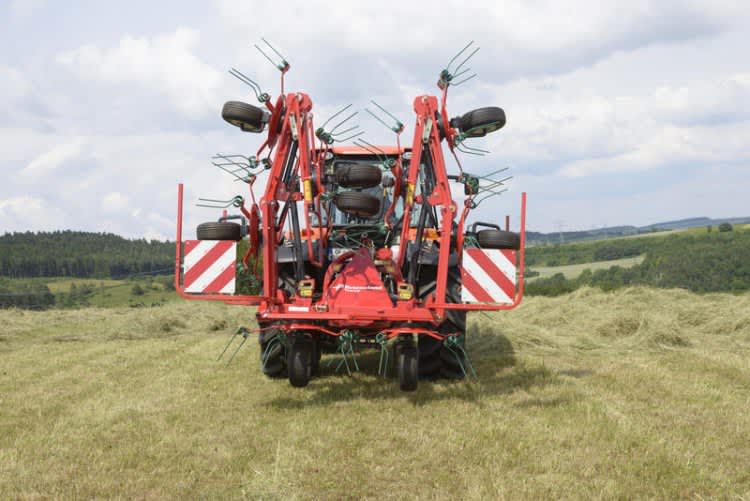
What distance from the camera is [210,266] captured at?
5.60m

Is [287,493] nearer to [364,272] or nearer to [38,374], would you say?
[364,272]

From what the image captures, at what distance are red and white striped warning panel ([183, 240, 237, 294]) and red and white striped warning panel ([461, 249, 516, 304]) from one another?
202 centimetres

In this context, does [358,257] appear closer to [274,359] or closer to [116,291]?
[274,359]

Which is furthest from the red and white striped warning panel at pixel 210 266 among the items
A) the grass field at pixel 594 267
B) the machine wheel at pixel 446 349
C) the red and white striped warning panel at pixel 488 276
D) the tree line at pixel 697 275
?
the grass field at pixel 594 267

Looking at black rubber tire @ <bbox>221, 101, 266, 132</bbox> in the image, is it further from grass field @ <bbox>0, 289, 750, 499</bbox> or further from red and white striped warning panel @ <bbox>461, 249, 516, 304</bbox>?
grass field @ <bbox>0, 289, 750, 499</bbox>

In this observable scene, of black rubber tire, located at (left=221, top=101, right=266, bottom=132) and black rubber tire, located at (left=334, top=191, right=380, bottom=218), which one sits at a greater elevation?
black rubber tire, located at (left=221, top=101, right=266, bottom=132)

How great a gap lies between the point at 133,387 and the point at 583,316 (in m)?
7.42

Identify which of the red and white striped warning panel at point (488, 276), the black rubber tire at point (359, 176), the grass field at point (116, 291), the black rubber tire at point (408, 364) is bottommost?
the grass field at point (116, 291)

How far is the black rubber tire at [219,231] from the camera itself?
5574 mm

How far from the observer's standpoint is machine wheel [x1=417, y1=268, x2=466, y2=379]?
598 cm

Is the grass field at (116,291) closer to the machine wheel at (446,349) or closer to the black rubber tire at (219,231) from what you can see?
the black rubber tire at (219,231)

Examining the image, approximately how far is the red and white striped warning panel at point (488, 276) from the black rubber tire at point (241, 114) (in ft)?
6.86

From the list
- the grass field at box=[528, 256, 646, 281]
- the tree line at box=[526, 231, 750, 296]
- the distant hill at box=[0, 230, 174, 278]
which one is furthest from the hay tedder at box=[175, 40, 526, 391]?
the distant hill at box=[0, 230, 174, 278]

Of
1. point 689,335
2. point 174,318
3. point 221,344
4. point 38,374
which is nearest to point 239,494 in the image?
point 38,374
